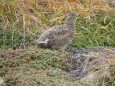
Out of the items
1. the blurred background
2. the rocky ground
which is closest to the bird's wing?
the rocky ground

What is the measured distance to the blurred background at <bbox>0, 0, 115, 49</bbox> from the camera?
7324mm

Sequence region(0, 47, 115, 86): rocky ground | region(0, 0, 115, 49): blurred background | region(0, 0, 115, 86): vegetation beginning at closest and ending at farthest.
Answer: region(0, 47, 115, 86): rocky ground < region(0, 0, 115, 86): vegetation < region(0, 0, 115, 49): blurred background

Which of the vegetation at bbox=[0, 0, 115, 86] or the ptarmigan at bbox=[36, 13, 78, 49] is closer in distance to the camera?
the vegetation at bbox=[0, 0, 115, 86]

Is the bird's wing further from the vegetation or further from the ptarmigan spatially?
the vegetation

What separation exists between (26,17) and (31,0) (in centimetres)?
66

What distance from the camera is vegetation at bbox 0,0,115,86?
611cm

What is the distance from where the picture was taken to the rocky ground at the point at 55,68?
5.14m

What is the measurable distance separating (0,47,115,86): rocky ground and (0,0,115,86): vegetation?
2 centimetres

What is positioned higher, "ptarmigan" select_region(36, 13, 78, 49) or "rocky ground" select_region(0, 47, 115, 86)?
"ptarmigan" select_region(36, 13, 78, 49)

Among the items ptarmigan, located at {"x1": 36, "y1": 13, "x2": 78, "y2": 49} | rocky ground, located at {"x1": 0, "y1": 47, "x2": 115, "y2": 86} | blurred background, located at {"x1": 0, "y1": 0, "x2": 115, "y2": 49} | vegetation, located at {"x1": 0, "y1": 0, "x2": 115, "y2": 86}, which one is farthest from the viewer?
→ blurred background, located at {"x1": 0, "y1": 0, "x2": 115, "y2": 49}

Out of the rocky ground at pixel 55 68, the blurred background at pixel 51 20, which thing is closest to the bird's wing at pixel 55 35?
the rocky ground at pixel 55 68

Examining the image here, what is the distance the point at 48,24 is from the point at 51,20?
13 centimetres

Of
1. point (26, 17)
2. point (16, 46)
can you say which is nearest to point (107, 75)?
point (16, 46)

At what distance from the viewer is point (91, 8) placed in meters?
8.54
